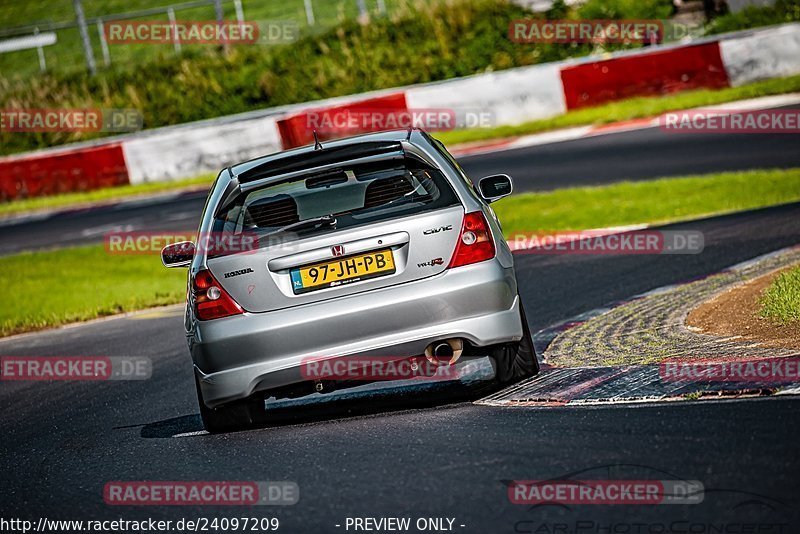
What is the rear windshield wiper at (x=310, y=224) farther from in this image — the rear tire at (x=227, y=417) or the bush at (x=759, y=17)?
the bush at (x=759, y=17)

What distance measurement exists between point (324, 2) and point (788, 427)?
34.1 m

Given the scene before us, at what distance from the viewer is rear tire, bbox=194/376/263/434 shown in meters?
7.36

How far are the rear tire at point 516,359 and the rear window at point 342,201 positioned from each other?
0.84 meters

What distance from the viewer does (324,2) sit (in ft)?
126

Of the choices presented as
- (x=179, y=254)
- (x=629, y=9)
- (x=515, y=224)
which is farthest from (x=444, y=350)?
(x=629, y=9)

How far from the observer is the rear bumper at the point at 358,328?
6.92 meters

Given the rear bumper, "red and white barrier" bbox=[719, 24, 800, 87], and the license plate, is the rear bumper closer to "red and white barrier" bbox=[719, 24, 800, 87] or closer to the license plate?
the license plate

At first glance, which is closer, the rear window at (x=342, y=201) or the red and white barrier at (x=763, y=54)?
the rear window at (x=342, y=201)

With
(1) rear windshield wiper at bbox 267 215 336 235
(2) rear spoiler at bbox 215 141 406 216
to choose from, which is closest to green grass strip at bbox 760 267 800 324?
(2) rear spoiler at bbox 215 141 406 216

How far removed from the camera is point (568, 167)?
65.2 ft

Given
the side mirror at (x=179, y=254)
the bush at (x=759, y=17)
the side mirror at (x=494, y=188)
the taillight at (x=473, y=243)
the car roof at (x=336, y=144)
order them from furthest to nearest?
the bush at (x=759, y=17) < the side mirror at (x=494, y=188) < the side mirror at (x=179, y=254) < the car roof at (x=336, y=144) < the taillight at (x=473, y=243)

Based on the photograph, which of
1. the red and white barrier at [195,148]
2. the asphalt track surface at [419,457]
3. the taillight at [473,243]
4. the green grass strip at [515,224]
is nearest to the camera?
the asphalt track surface at [419,457]

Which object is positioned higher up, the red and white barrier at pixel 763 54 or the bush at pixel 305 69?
the bush at pixel 305 69

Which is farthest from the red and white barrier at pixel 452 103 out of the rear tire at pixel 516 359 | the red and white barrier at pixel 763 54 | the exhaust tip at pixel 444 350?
the exhaust tip at pixel 444 350
